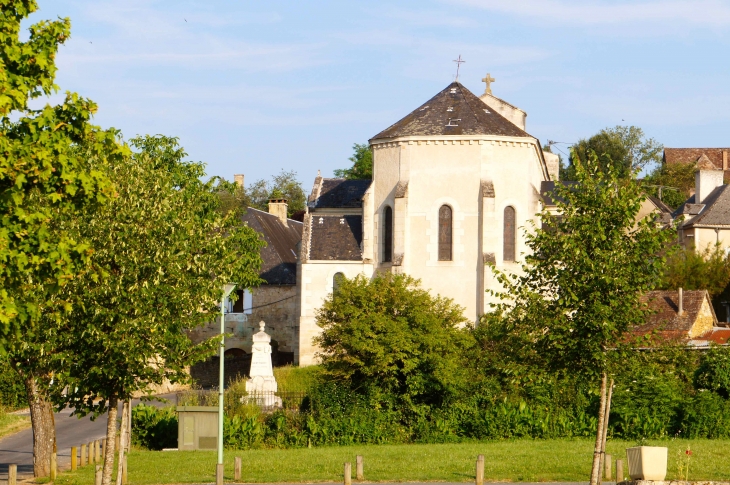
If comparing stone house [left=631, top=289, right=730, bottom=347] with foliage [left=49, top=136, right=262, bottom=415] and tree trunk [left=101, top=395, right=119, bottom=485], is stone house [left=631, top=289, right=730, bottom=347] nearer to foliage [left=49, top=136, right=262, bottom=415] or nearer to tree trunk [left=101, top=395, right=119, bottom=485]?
foliage [left=49, top=136, right=262, bottom=415]

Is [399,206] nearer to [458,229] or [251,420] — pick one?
[458,229]

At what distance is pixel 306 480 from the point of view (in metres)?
23.1

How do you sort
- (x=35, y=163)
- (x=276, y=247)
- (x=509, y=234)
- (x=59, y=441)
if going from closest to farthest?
(x=35, y=163)
(x=59, y=441)
(x=509, y=234)
(x=276, y=247)

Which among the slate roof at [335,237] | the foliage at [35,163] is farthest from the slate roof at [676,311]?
the foliage at [35,163]

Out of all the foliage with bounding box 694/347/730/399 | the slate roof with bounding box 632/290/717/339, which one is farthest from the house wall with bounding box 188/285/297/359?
the foliage with bounding box 694/347/730/399

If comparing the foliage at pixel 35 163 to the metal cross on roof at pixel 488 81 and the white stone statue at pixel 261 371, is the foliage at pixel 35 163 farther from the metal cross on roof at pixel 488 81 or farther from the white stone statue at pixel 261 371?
the metal cross on roof at pixel 488 81

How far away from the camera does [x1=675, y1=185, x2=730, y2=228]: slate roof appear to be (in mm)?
64312

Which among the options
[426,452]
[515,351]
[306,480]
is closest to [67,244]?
[515,351]

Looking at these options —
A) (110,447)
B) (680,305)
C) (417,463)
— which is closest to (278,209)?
(680,305)

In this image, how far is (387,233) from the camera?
4681 centimetres

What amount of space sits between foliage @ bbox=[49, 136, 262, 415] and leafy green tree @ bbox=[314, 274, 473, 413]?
14.0 m

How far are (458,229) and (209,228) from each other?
27.3 meters

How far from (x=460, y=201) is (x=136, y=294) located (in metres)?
29.6

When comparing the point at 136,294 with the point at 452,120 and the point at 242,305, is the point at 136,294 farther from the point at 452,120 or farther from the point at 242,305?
the point at 242,305
